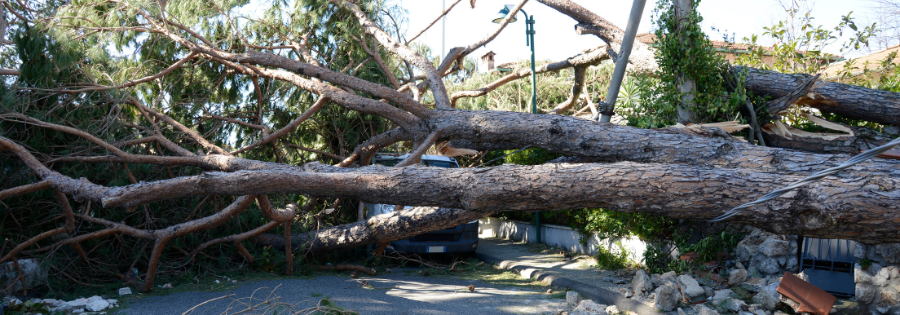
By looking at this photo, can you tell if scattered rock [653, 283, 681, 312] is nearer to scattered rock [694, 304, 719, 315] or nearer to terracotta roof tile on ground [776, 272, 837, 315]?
scattered rock [694, 304, 719, 315]

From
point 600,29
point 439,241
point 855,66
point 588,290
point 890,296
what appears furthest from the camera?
point 855,66

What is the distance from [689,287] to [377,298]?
134 inches

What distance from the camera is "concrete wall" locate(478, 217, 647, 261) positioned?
7.76 metres

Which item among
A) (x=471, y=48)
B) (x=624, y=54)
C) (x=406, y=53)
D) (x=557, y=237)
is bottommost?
(x=557, y=237)

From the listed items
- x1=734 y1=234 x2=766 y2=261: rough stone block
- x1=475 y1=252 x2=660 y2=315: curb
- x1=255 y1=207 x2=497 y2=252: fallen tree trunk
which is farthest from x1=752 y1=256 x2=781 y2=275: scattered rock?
x1=255 y1=207 x2=497 y2=252: fallen tree trunk

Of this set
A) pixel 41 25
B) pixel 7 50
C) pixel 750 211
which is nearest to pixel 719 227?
pixel 750 211

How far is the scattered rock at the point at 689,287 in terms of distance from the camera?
5371 millimetres

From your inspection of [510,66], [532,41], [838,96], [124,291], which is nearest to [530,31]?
[532,41]

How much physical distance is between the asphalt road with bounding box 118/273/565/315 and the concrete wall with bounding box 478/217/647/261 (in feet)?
5.97

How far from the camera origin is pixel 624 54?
765cm

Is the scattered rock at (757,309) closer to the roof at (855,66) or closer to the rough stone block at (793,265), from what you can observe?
the rough stone block at (793,265)

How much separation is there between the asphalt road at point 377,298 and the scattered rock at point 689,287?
4.27 feet

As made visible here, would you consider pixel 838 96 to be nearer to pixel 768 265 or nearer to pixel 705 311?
pixel 768 265

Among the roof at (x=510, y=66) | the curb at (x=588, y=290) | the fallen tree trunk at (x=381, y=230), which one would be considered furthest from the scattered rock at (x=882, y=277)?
the roof at (x=510, y=66)
